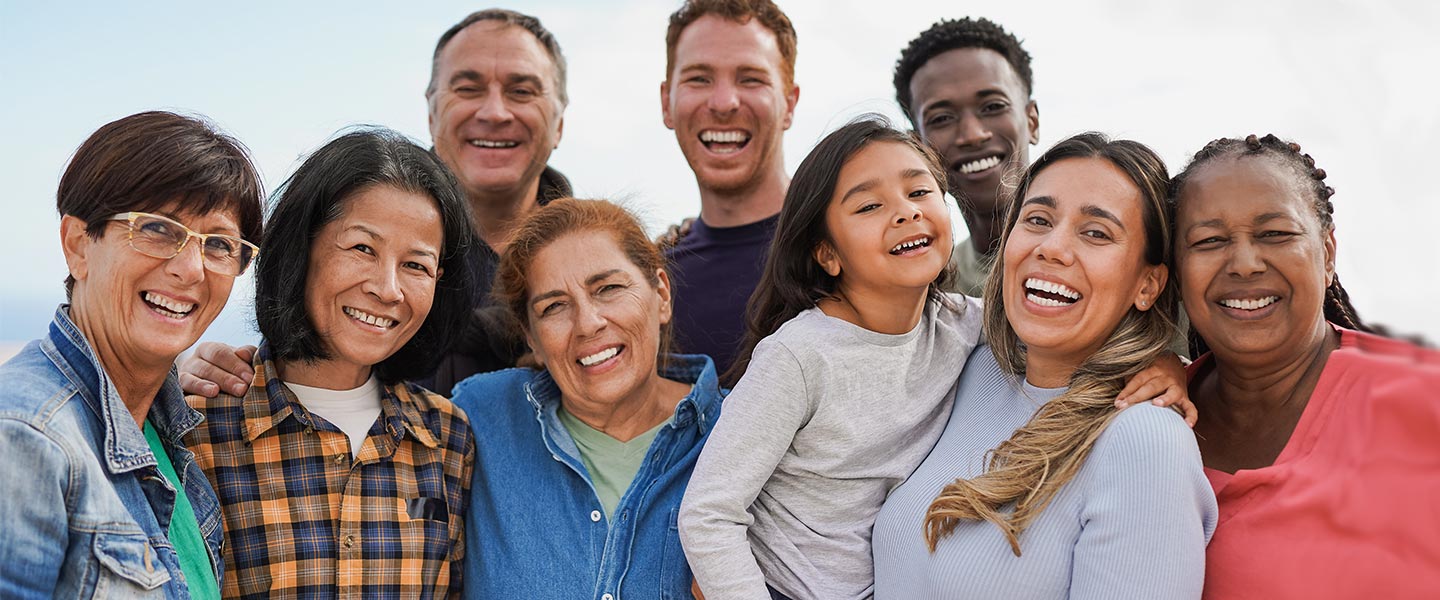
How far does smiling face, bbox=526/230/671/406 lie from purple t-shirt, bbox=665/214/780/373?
0.60m

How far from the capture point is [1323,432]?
2346mm

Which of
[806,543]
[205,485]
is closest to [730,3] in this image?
[806,543]

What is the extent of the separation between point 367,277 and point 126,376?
665mm

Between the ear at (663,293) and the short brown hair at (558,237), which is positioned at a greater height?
the short brown hair at (558,237)

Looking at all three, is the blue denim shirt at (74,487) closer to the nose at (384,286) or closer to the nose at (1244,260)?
the nose at (384,286)

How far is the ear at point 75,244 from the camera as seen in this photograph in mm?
2359

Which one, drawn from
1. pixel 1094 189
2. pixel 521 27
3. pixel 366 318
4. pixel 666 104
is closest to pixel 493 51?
pixel 521 27

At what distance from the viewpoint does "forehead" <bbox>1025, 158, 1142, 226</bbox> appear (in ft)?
8.84

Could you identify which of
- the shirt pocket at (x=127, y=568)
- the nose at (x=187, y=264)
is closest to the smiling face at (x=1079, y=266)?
the nose at (x=187, y=264)

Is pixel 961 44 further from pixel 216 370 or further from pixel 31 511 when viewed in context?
pixel 31 511

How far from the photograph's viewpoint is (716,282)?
4422mm

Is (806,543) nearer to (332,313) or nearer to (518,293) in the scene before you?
(518,293)

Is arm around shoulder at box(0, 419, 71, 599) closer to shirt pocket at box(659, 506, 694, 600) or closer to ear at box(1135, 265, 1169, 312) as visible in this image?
shirt pocket at box(659, 506, 694, 600)

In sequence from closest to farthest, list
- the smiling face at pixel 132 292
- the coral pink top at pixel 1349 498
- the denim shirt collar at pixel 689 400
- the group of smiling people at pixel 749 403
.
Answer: the coral pink top at pixel 1349 498
the group of smiling people at pixel 749 403
the smiling face at pixel 132 292
the denim shirt collar at pixel 689 400
